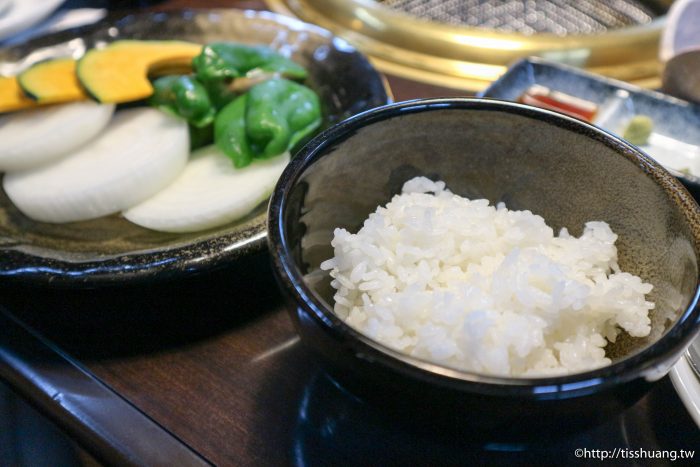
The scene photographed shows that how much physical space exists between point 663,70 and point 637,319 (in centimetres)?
112

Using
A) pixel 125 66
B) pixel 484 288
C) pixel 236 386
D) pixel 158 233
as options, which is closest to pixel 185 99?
pixel 125 66

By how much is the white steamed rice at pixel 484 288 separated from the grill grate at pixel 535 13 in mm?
1466

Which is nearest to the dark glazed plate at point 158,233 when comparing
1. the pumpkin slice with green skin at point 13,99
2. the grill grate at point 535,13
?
the pumpkin slice with green skin at point 13,99

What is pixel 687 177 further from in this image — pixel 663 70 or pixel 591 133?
pixel 663 70

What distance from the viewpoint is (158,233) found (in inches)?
47.4

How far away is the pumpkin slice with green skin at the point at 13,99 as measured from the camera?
53.3 inches

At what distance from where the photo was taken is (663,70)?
5.39 ft

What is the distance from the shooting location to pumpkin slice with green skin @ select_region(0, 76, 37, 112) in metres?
1.35

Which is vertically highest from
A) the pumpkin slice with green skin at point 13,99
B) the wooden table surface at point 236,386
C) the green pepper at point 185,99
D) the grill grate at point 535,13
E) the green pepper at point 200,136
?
the pumpkin slice with green skin at point 13,99

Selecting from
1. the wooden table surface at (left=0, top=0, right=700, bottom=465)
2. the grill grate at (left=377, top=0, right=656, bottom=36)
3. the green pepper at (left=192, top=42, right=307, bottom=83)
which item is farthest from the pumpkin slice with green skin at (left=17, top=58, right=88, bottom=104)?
the grill grate at (left=377, top=0, right=656, bottom=36)

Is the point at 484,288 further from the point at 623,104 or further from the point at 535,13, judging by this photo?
the point at 535,13

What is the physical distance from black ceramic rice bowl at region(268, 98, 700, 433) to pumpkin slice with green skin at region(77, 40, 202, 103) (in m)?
0.71

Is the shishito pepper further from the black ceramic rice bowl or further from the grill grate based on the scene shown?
the grill grate

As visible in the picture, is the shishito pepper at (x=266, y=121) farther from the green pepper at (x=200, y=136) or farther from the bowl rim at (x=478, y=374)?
the bowl rim at (x=478, y=374)
